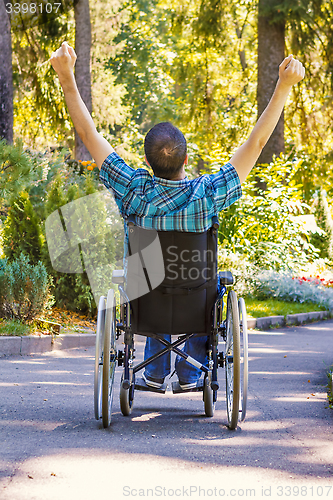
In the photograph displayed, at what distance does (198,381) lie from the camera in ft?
13.3

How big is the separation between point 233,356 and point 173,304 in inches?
18.1

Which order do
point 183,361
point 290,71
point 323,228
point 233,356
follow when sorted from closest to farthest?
point 290,71, point 233,356, point 183,361, point 323,228

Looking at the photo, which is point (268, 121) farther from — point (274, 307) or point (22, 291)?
point (274, 307)

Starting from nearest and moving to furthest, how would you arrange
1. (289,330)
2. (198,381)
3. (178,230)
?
(178,230)
(198,381)
(289,330)

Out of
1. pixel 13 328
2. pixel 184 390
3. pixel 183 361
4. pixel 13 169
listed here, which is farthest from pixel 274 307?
pixel 184 390

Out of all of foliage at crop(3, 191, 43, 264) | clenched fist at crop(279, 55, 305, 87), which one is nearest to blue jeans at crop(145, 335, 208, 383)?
clenched fist at crop(279, 55, 305, 87)

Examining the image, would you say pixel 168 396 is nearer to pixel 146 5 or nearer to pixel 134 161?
pixel 134 161

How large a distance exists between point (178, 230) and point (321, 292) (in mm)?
9408

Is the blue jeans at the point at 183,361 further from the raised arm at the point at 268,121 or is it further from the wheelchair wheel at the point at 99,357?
the raised arm at the point at 268,121

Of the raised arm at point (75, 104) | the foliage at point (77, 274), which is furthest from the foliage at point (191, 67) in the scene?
the raised arm at point (75, 104)

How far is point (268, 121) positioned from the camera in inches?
144

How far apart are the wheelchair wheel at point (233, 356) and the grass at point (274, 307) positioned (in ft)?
20.0

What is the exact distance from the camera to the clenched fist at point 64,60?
338 cm

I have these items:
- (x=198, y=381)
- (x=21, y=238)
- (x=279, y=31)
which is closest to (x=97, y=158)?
(x=198, y=381)
